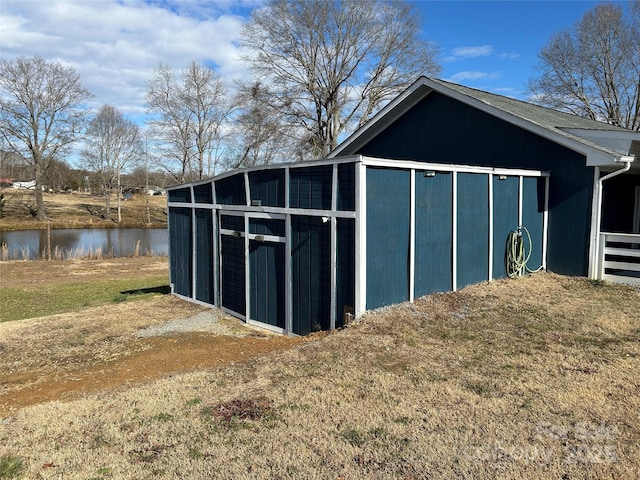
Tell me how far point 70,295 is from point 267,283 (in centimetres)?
822

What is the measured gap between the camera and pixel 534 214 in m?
9.56

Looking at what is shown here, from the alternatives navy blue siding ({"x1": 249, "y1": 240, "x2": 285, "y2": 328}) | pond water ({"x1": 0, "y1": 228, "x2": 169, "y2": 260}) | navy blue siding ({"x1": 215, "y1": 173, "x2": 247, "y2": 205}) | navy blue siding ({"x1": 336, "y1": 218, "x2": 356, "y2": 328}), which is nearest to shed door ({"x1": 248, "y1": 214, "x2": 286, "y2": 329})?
navy blue siding ({"x1": 249, "y1": 240, "x2": 285, "y2": 328})

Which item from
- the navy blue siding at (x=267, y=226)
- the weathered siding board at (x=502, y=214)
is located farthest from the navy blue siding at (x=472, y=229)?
the navy blue siding at (x=267, y=226)

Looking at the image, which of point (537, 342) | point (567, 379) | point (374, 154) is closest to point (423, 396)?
point (567, 379)

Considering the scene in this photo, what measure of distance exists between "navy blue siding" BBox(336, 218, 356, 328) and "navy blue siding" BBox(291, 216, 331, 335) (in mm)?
228

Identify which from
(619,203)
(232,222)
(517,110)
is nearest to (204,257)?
(232,222)

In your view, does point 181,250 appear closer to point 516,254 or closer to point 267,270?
point 267,270

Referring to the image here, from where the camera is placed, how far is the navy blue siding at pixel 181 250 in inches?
428

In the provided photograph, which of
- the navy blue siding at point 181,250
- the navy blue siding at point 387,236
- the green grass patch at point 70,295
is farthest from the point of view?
the green grass patch at point 70,295

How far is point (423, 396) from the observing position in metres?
4.13

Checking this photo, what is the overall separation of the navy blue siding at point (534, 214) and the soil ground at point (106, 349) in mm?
5456

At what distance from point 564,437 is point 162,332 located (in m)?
6.28

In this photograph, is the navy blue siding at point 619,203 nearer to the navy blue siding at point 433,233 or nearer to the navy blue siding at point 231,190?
the navy blue siding at point 433,233

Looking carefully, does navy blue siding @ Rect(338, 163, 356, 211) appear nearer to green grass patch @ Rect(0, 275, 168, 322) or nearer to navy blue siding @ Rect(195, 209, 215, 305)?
navy blue siding @ Rect(195, 209, 215, 305)
